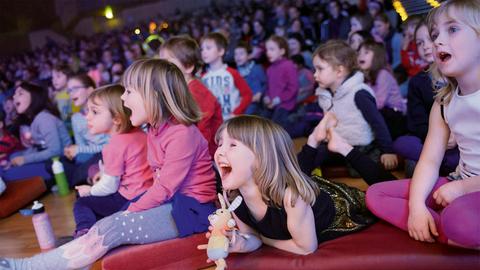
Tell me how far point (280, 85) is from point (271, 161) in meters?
2.88

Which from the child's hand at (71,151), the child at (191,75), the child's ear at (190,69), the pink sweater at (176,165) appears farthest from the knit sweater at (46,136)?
the pink sweater at (176,165)

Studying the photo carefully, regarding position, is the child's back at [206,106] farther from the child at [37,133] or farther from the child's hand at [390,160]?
the child at [37,133]

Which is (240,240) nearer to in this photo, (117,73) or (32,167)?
(32,167)

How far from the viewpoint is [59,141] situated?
3.46m

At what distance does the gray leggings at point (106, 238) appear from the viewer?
5.61ft

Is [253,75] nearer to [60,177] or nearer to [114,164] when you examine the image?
[60,177]

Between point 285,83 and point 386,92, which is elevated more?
point 285,83

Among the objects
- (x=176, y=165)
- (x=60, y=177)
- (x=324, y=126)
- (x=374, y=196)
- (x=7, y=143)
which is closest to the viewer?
(x=374, y=196)

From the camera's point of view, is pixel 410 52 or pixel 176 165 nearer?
pixel 176 165

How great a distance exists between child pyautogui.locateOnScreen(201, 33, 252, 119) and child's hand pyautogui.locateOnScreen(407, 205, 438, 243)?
2120 millimetres

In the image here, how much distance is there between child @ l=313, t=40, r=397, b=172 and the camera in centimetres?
263

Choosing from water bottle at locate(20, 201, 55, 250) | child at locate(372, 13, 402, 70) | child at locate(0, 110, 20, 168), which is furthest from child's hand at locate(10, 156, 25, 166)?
child at locate(372, 13, 402, 70)

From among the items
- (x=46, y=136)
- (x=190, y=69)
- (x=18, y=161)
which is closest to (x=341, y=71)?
(x=190, y=69)

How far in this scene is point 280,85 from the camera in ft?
14.1
